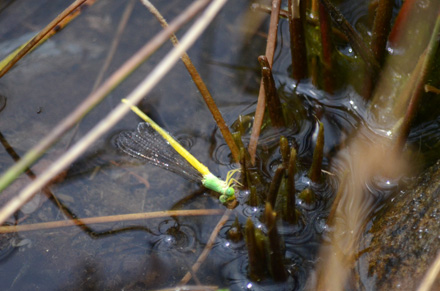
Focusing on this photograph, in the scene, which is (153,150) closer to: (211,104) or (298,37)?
(211,104)

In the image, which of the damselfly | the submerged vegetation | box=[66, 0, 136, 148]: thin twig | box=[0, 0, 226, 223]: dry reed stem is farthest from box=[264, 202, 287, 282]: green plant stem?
box=[66, 0, 136, 148]: thin twig

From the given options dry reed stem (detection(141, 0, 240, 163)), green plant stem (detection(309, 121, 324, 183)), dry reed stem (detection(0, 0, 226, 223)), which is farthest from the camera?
dry reed stem (detection(141, 0, 240, 163))

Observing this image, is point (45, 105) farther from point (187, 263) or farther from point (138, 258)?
point (187, 263)

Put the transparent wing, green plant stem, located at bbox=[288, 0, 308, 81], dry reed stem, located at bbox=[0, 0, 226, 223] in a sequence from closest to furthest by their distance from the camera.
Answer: dry reed stem, located at bbox=[0, 0, 226, 223]
green plant stem, located at bbox=[288, 0, 308, 81]
the transparent wing

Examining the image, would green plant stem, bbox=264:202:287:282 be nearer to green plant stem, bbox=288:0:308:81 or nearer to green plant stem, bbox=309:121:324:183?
green plant stem, bbox=309:121:324:183

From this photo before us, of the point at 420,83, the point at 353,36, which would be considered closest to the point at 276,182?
the point at 420,83

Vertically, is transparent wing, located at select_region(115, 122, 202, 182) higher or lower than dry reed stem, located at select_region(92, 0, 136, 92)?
lower

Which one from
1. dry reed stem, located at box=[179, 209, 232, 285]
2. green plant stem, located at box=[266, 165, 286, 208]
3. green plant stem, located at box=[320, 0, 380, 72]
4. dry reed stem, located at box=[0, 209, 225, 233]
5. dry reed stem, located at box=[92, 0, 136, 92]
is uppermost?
dry reed stem, located at box=[92, 0, 136, 92]
